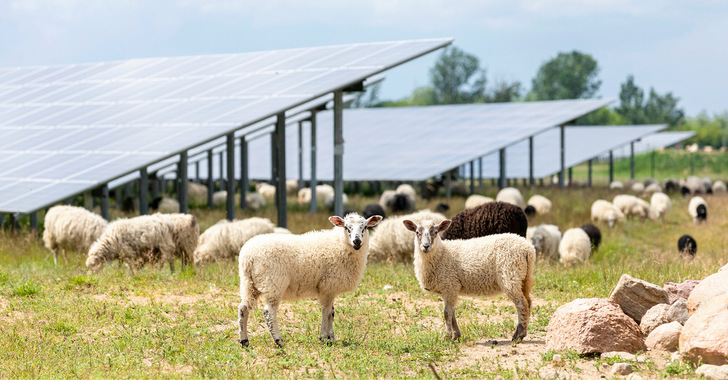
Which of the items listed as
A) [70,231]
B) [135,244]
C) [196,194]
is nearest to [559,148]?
[196,194]

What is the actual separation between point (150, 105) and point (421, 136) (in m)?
19.5

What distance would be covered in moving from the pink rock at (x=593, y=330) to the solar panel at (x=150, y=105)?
10.2 m

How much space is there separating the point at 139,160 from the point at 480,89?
103928 millimetres

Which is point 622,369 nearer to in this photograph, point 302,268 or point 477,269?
point 477,269

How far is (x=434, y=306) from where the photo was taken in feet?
32.2

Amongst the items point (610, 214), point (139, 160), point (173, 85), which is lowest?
point (610, 214)

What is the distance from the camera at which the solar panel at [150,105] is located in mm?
16031

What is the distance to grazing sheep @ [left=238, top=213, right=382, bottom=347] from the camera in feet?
24.6

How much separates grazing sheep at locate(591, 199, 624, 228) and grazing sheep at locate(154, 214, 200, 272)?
47.2ft

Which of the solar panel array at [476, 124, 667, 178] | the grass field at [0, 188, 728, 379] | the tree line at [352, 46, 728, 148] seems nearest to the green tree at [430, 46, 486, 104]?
the tree line at [352, 46, 728, 148]

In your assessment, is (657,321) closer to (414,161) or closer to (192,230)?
(192,230)

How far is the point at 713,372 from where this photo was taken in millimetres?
6086

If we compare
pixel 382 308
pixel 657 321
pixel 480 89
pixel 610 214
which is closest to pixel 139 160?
pixel 382 308

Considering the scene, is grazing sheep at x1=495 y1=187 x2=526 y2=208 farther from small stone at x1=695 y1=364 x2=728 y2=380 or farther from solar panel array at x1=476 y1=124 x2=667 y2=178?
small stone at x1=695 y1=364 x2=728 y2=380
